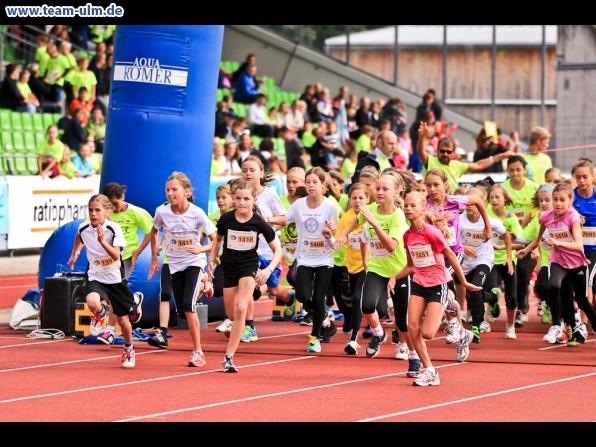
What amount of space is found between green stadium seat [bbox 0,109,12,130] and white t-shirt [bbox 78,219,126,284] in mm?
12163

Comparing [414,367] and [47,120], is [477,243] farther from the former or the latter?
[47,120]

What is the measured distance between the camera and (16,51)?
Answer: 30359mm

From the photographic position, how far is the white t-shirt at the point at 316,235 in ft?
50.3

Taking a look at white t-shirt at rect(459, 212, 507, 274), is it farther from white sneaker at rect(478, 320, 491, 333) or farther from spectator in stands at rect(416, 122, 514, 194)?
spectator in stands at rect(416, 122, 514, 194)

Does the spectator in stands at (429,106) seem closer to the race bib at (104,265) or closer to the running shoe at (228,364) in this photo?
the race bib at (104,265)

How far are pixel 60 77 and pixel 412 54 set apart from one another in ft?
60.7

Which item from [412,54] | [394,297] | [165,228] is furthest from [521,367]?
[412,54]

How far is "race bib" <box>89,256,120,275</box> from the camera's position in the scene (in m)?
14.3

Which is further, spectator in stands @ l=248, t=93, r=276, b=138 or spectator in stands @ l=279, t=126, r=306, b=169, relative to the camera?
spectator in stands @ l=248, t=93, r=276, b=138

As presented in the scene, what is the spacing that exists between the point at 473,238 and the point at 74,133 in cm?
1142

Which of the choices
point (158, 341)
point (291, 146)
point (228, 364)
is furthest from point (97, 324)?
point (291, 146)

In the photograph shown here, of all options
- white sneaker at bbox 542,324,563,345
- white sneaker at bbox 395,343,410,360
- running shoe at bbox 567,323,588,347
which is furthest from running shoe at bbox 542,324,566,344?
white sneaker at bbox 395,343,410,360

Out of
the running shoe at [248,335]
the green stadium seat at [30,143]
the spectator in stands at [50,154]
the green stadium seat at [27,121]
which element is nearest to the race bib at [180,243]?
the running shoe at [248,335]
